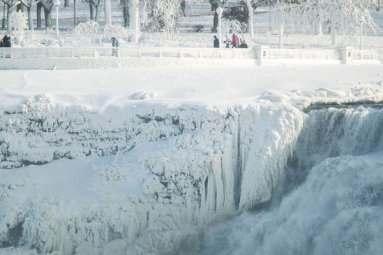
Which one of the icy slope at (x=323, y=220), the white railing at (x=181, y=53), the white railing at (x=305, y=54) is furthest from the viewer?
the white railing at (x=305, y=54)

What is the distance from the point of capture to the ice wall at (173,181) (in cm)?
1703

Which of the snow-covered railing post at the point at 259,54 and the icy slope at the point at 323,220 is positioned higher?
the snow-covered railing post at the point at 259,54

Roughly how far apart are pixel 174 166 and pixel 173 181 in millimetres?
411

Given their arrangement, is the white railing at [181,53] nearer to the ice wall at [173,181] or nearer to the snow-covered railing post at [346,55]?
the snow-covered railing post at [346,55]

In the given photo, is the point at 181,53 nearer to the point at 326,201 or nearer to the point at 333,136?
the point at 333,136

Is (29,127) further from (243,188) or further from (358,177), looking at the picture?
(358,177)

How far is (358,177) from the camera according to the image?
14.7 m

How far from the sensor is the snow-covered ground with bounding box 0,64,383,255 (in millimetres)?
16781

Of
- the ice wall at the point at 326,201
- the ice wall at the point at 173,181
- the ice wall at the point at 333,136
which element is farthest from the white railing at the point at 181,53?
the ice wall at the point at 326,201

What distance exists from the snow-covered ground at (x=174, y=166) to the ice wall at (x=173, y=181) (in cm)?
3

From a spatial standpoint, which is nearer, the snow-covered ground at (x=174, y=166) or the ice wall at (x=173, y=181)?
the snow-covered ground at (x=174, y=166)

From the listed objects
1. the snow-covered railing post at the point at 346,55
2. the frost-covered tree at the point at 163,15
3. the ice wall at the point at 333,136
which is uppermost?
the frost-covered tree at the point at 163,15

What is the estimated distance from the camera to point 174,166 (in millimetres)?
17562

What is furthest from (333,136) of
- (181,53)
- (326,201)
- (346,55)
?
(346,55)
